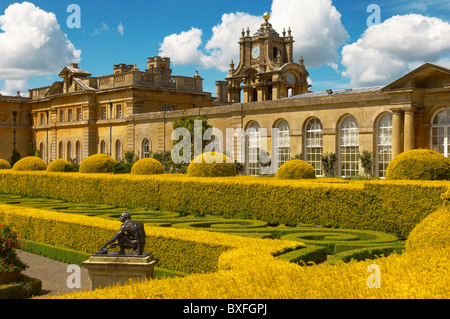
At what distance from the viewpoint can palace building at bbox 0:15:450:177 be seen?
2155cm

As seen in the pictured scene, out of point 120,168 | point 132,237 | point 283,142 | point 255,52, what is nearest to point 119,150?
point 120,168

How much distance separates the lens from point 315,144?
84.9 ft

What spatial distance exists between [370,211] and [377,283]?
28.4ft

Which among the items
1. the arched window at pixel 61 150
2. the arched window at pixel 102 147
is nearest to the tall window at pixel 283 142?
the arched window at pixel 102 147

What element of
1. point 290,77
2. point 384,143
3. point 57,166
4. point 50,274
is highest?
point 290,77

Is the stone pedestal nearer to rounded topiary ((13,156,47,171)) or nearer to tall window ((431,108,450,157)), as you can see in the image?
tall window ((431,108,450,157))

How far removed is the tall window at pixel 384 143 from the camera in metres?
22.9

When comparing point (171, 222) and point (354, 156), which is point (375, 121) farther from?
point (171, 222)

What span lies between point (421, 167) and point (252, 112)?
15.6 m

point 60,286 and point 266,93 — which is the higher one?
point 266,93

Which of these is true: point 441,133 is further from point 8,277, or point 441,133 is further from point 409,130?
point 8,277

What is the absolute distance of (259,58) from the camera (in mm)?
67562

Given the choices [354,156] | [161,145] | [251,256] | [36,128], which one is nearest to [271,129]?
[354,156]

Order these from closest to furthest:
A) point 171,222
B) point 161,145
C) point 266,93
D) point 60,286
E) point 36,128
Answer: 1. point 60,286
2. point 171,222
3. point 161,145
4. point 36,128
5. point 266,93
